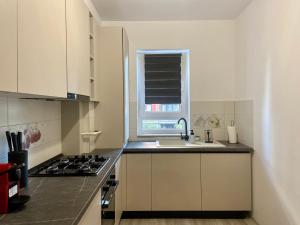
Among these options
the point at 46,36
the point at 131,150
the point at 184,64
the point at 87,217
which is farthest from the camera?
the point at 184,64

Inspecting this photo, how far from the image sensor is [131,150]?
3.13 meters

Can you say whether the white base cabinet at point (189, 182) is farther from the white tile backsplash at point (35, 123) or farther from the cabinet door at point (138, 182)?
the white tile backsplash at point (35, 123)

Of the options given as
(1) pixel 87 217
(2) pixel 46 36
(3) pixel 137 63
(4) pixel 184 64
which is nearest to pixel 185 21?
(4) pixel 184 64

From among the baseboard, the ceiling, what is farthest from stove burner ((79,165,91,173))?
the ceiling

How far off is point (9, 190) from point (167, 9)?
2682mm

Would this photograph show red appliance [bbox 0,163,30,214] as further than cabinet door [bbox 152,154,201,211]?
No

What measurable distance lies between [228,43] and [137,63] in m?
1.22

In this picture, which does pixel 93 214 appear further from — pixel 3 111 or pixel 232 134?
pixel 232 134

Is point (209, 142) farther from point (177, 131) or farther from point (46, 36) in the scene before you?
point (46, 36)

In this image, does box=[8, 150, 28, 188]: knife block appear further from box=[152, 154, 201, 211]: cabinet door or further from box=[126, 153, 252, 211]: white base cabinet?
box=[152, 154, 201, 211]: cabinet door

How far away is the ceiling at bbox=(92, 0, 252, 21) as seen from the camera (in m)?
3.09

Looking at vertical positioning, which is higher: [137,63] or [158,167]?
[137,63]

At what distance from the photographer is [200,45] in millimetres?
3719

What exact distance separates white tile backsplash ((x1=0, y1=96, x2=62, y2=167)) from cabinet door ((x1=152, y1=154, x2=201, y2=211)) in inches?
44.1
